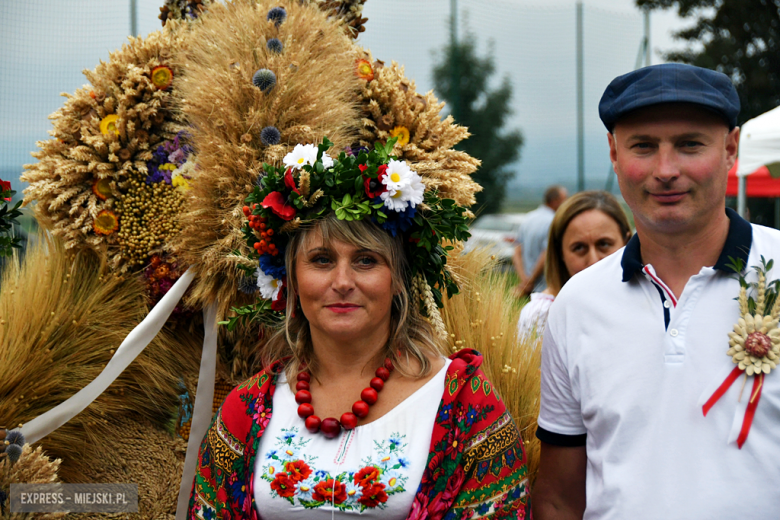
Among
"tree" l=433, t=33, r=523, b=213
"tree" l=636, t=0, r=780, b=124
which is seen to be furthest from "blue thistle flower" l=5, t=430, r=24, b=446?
"tree" l=636, t=0, r=780, b=124

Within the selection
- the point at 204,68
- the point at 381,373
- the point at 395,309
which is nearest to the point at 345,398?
the point at 381,373

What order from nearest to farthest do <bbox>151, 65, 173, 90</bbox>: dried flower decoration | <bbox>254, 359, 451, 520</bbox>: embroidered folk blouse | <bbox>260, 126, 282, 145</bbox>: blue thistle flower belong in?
<bbox>254, 359, 451, 520</bbox>: embroidered folk blouse
<bbox>260, 126, 282, 145</bbox>: blue thistle flower
<bbox>151, 65, 173, 90</bbox>: dried flower decoration

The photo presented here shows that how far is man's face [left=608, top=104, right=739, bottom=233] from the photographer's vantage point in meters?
1.60

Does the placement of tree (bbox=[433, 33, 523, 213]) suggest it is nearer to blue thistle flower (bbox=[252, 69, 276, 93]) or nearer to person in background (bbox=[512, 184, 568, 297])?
person in background (bbox=[512, 184, 568, 297])

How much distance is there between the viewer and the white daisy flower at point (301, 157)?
76.5 inches

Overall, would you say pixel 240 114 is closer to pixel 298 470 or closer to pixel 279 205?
pixel 279 205

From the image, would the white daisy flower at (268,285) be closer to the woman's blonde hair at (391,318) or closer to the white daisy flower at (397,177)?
the woman's blonde hair at (391,318)

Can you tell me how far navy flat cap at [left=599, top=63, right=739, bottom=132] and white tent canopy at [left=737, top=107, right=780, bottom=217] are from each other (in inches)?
184

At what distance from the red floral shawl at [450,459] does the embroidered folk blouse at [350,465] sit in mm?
28

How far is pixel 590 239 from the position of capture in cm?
322

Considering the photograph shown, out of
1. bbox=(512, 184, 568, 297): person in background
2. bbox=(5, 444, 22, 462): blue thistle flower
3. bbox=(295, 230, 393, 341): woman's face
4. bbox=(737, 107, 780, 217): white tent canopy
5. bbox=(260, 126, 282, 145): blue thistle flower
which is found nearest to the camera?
bbox=(295, 230, 393, 341): woman's face

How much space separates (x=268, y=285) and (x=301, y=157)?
0.38 meters

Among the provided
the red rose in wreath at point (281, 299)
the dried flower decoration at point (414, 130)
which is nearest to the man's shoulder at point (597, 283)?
the dried flower decoration at point (414, 130)

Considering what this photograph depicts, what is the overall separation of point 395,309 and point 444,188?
48 centimetres
